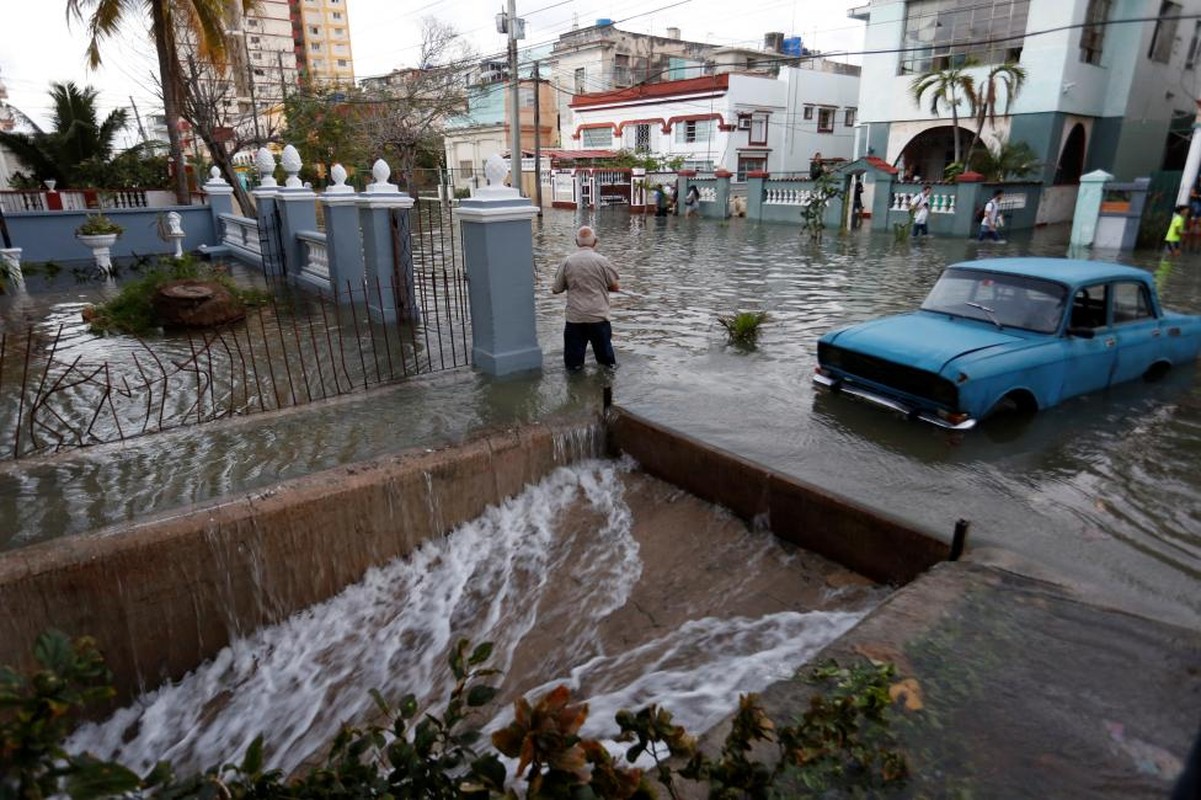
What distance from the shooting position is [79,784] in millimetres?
1327

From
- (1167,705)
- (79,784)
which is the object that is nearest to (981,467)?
(1167,705)

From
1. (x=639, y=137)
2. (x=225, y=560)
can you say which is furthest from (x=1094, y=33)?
(x=225, y=560)

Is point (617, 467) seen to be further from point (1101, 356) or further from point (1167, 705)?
point (1101, 356)

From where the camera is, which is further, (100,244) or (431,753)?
(100,244)

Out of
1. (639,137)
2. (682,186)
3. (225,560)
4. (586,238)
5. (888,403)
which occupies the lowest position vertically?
(225,560)

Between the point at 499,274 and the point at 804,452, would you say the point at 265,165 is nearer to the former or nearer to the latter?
the point at 499,274

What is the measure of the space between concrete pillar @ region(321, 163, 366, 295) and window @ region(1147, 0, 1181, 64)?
2683cm

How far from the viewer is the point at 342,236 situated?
1142 cm

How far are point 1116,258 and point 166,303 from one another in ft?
64.6

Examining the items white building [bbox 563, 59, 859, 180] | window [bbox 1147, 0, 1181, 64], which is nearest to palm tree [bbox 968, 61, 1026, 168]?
window [bbox 1147, 0, 1181, 64]

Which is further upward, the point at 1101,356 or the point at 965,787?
the point at 1101,356

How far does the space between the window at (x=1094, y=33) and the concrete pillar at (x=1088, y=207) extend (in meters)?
6.46

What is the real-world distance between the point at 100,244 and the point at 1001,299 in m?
15.9

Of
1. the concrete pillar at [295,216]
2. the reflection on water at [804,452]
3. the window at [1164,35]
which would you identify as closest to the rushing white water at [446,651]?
the reflection on water at [804,452]
